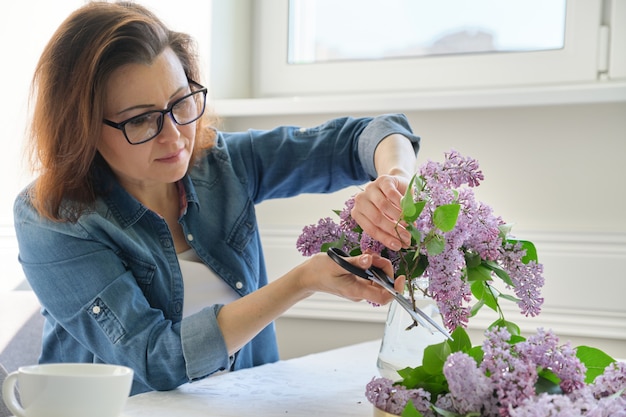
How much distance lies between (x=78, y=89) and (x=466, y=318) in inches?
27.0

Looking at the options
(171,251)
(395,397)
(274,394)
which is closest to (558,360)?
(395,397)

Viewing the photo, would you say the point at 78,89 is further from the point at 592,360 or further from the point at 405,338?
the point at 592,360

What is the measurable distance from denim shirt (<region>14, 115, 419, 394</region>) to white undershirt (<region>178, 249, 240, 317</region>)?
15 millimetres

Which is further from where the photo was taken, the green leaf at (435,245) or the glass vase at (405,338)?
the glass vase at (405,338)

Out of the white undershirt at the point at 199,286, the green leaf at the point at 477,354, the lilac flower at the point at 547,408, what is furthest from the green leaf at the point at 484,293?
the white undershirt at the point at 199,286

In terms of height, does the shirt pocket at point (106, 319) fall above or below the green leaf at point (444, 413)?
below

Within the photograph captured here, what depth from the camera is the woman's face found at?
3.72ft

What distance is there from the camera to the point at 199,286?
1.30 metres

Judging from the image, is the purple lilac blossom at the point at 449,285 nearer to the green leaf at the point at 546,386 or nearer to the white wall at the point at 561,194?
the green leaf at the point at 546,386

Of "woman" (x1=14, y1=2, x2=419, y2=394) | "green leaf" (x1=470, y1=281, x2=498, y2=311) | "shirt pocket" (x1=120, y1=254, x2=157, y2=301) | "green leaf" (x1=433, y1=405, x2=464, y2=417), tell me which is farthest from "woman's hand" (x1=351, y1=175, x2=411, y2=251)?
"shirt pocket" (x1=120, y1=254, x2=157, y2=301)

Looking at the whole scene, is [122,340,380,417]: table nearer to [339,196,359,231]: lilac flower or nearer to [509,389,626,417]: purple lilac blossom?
[339,196,359,231]: lilac flower

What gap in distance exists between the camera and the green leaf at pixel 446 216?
0.71m

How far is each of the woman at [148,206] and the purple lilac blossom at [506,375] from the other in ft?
0.99

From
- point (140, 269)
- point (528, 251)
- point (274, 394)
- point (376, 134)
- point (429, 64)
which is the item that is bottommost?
point (274, 394)
